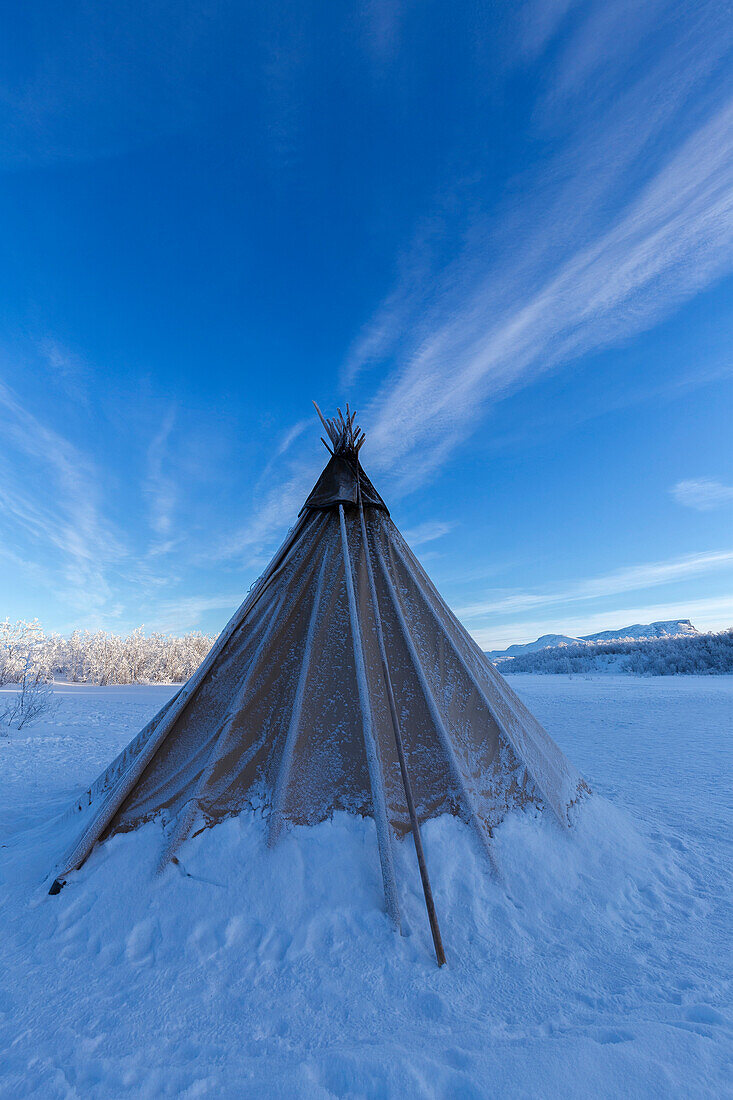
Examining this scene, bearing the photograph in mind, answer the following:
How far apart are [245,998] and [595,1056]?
1351 millimetres

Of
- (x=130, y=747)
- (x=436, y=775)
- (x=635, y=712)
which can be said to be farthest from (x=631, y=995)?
(x=635, y=712)

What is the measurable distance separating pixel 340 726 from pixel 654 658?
79.9 ft

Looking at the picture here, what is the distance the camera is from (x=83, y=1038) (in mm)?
1724

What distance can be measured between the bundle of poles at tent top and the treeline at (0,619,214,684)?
63.5 ft

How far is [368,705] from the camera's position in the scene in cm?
302

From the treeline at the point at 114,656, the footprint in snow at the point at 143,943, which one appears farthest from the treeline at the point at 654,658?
the footprint in snow at the point at 143,943

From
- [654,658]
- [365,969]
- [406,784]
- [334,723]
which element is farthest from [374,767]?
[654,658]

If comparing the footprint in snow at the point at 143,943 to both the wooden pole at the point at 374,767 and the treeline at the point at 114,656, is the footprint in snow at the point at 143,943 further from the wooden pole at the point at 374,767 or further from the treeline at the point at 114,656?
the treeline at the point at 114,656

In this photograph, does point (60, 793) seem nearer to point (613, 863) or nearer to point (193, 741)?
point (193, 741)

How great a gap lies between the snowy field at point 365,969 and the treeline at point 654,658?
21038 mm

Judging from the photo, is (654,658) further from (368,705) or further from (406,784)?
(406,784)

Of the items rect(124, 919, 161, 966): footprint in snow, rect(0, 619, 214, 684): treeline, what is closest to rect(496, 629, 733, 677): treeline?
rect(0, 619, 214, 684): treeline

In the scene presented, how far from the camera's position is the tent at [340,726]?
9.02ft

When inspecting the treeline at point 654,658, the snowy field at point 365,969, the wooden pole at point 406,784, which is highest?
the treeline at point 654,658
